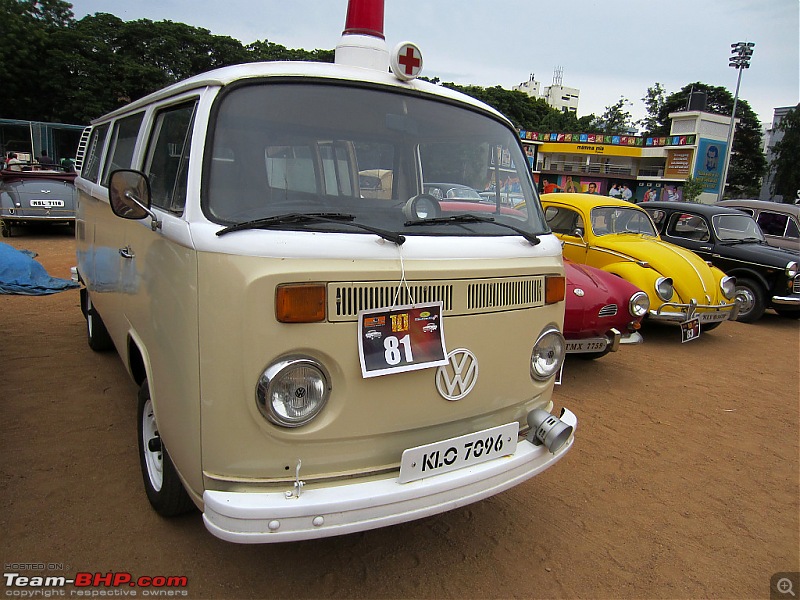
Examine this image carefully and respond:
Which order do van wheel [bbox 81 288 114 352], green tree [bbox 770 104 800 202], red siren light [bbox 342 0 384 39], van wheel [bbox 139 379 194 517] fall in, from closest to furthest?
van wheel [bbox 139 379 194 517]
red siren light [bbox 342 0 384 39]
van wheel [bbox 81 288 114 352]
green tree [bbox 770 104 800 202]

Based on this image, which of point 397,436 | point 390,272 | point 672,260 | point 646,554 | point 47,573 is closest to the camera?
point 390,272

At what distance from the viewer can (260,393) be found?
1915mm

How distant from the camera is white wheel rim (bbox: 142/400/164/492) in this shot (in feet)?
9.09

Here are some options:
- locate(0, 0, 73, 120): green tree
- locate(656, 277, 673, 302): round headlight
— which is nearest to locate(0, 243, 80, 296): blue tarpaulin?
locate(656, 277, 673, 302): round headlight

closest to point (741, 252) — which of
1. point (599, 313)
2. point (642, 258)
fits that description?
point (642, 258)

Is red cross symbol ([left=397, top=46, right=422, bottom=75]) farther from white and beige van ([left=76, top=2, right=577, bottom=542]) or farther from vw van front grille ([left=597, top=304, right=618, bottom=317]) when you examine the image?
vw van front grille ([left=597, top=304, right=618, bottom=317])

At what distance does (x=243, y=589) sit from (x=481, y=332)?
1.50 meters

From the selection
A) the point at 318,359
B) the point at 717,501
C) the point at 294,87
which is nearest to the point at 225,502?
the point at 318,359

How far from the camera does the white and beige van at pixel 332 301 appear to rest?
1915 mm

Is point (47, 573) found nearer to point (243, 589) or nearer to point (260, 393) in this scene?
point (243, 589)

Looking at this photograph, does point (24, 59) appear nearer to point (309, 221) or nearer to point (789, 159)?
point (309, 221)

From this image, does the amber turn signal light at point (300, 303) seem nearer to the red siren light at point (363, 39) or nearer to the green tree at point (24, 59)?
the red siren light at point (363, 39)

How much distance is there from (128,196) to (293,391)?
1.06 meters

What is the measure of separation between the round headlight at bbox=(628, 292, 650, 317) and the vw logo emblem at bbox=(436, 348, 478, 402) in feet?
11.5
